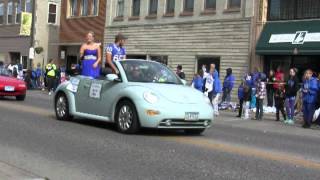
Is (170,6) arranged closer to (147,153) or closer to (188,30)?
(188,30)

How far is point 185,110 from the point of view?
38.9 feet

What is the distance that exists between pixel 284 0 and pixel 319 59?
3.59m

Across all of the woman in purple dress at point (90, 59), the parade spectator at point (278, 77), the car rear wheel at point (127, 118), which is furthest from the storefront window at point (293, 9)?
the car rear wheel at point (127, 118)

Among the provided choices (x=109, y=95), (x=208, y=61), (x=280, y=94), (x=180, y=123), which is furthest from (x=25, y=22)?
(x=180, y=123)

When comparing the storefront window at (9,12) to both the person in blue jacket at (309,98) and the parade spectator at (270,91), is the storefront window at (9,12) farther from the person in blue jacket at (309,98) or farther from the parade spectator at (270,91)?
the person in blue jacket at (309,98)

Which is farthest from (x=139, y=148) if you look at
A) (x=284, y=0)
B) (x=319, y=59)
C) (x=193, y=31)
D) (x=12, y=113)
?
(x=193, y=31)

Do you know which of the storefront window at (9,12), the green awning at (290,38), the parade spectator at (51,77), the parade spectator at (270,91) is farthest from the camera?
the storefront window at (9,12)

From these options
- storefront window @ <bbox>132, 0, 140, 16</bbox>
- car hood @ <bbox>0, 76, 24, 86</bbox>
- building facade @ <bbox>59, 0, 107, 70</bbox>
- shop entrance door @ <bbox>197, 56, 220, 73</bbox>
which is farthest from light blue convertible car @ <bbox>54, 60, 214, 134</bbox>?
building facade @ <bbox>59, 0, 107, 70</bbox>

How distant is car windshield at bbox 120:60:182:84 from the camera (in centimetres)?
1266

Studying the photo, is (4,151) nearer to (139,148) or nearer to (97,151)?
(97,151)

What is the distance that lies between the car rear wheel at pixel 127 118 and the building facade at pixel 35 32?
35.7 metres

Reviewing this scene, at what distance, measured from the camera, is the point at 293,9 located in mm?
28906

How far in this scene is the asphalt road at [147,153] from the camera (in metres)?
8.38

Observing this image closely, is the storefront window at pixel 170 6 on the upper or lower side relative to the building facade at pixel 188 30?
upper
